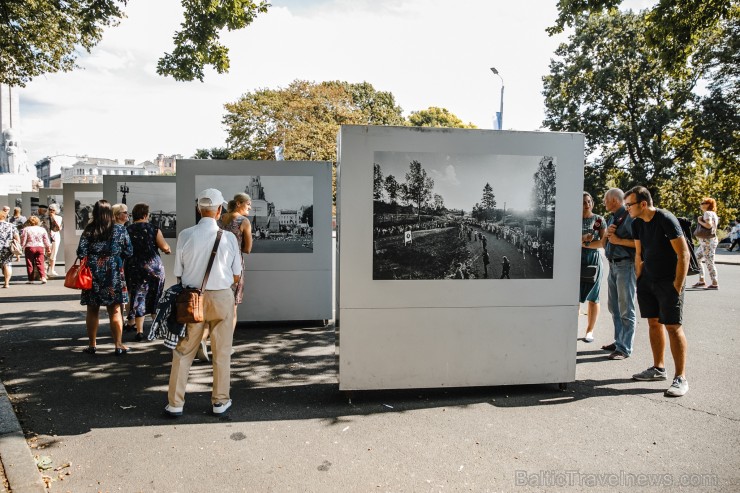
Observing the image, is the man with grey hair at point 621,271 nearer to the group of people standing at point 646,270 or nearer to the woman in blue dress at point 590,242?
the group of people standing at point 646,270

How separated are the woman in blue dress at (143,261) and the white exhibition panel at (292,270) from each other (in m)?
1.31

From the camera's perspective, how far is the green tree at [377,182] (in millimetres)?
4910

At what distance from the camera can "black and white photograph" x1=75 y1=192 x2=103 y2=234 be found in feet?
48.6

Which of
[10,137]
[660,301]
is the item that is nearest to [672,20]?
[660,301]

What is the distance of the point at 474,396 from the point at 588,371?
5.58 feet

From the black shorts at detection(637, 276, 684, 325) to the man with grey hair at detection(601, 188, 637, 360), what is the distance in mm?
921

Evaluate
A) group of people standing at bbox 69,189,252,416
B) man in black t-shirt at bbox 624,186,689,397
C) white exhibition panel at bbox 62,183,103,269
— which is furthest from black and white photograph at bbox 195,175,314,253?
white exhibition panel at bbox 62,183,103,269

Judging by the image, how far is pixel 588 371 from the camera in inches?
241

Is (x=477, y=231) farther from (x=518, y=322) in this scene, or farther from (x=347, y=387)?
(x=347, y=387)

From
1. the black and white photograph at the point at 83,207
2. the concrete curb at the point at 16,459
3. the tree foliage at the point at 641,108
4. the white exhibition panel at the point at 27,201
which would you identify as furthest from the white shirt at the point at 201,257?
the tree foliage at the point at 641,108

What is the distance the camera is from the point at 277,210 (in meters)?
8.33

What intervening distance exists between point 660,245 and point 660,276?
1.01 feet

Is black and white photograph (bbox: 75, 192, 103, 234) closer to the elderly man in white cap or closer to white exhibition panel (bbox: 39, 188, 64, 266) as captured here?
white exhibition panel (bbox: 39, 188, 64, 266)

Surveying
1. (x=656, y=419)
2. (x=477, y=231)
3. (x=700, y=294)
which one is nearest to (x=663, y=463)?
(x=656, y=419)
